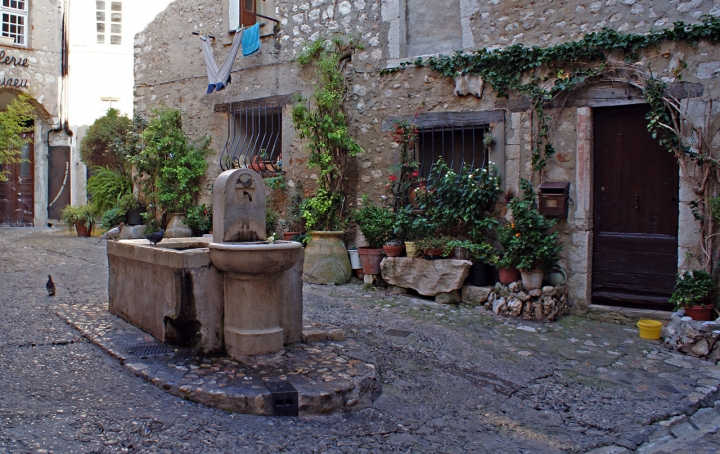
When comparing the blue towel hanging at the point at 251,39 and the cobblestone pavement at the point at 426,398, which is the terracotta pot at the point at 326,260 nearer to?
the cobblestone pavement at the point at 426,398

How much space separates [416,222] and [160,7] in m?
6.62

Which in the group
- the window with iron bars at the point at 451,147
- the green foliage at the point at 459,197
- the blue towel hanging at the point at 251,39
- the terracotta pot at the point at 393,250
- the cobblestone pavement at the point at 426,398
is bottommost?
the cobblestone pavement at the point at 426,398

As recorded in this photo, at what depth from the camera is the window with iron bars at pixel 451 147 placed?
709cm

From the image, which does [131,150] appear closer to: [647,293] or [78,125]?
[78,125]

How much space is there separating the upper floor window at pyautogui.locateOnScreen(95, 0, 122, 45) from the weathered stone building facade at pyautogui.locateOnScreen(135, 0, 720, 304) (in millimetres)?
7968

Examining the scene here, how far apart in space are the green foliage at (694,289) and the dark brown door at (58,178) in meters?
15.1

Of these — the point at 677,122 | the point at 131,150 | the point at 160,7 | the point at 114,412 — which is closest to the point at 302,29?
the point at 160,7

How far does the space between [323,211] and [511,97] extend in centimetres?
286

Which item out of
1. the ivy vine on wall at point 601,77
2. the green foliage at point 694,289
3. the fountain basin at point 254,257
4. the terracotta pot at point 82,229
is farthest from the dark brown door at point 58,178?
the green foliage at point 694,289

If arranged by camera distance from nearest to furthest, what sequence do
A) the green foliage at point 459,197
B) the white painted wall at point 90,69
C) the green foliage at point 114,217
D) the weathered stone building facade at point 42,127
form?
the green foliage at point 459,197
the green foliage at point 114,217
the weathered stone building facade at point 42,127
the white painted wall at point 90,69

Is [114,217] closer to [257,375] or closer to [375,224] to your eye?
[375,224]

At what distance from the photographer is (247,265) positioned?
12.5ft

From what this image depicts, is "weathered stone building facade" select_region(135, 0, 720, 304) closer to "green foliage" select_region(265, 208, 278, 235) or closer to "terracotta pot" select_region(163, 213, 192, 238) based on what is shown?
"green foliage" select_region(265, 208, 278, 235)

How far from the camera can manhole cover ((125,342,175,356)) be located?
4043 mm
